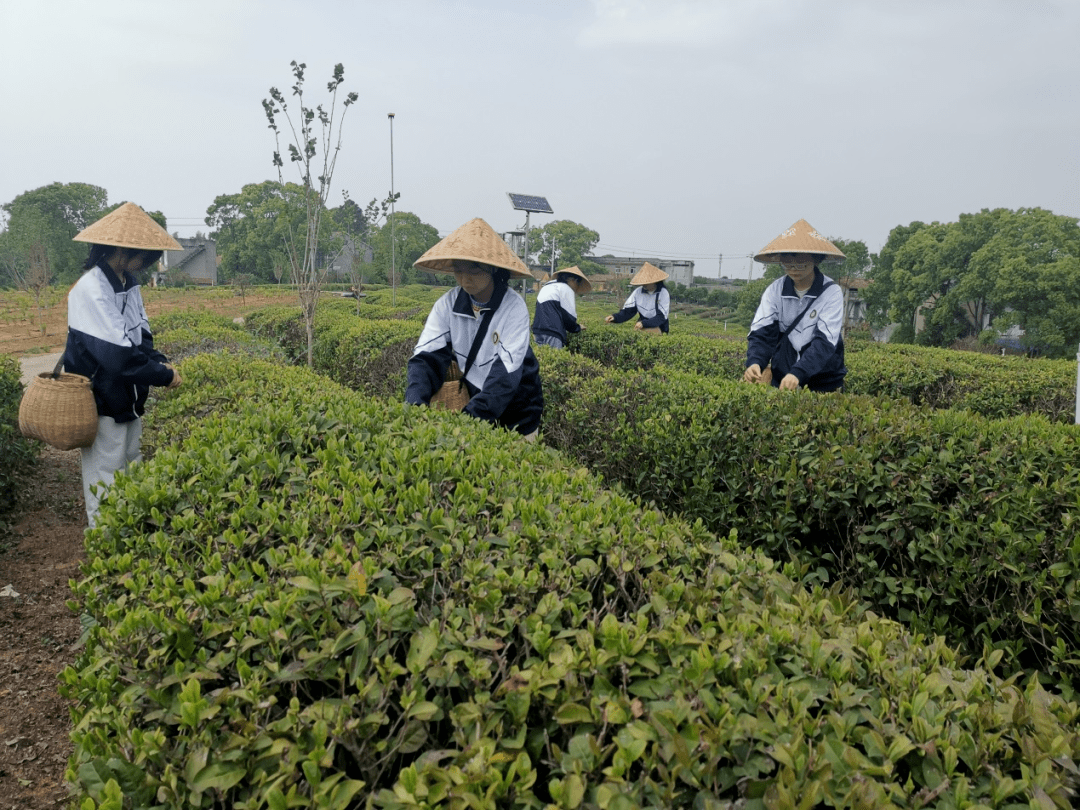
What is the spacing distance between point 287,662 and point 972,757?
1.31 meters

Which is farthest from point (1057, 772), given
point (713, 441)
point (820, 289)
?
point (820, 289)

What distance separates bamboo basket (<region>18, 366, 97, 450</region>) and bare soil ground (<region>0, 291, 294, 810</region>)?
870mm

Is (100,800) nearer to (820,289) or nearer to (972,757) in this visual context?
(972,757)

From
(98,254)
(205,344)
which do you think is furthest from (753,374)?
(205,344)

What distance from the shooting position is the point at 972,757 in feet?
3.83

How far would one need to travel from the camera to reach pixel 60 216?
4928 centimetres

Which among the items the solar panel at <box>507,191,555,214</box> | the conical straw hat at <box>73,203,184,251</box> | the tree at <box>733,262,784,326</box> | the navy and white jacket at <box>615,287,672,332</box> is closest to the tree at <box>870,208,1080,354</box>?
the tree at <box>733,262,784,326</box>

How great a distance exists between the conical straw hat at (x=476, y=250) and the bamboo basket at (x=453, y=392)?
62 cm

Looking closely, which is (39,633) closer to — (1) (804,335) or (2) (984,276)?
(1) (804,335)

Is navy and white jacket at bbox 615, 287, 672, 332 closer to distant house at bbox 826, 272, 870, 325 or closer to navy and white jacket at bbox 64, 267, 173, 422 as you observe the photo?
navy and white jacket at bbox 64, 267, 173, 422

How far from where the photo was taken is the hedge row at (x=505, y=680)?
1.11 m

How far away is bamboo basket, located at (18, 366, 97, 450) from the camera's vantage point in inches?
142

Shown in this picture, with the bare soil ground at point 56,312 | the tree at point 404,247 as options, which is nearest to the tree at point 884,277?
the tree at point 404,247

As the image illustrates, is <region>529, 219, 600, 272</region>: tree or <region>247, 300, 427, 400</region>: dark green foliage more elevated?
<region>529, 219, 600, 272</region>: tree
